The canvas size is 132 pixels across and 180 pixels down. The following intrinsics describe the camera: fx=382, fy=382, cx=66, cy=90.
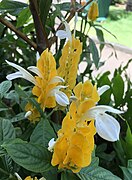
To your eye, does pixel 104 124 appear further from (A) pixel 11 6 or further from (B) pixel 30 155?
(A) pixel 11 6

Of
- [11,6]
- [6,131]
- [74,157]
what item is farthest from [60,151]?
[11,6]

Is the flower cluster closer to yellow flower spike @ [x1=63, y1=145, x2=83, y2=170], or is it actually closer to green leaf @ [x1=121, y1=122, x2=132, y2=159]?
yellow flower spike @ [x1=63, y1=145, x2=83, y2=170]

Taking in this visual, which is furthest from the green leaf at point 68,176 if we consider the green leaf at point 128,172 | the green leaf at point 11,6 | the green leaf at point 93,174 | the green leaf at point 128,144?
the green leaf at point 11,6

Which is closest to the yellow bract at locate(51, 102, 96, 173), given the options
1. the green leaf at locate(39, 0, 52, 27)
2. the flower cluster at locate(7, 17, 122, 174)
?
the flower cluster at locate(7, 17, 122, 174)

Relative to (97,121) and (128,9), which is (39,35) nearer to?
(97,121)

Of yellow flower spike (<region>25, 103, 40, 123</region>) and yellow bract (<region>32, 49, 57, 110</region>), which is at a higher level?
yellow bract (<region>32, 49, 57, 110</region>)
